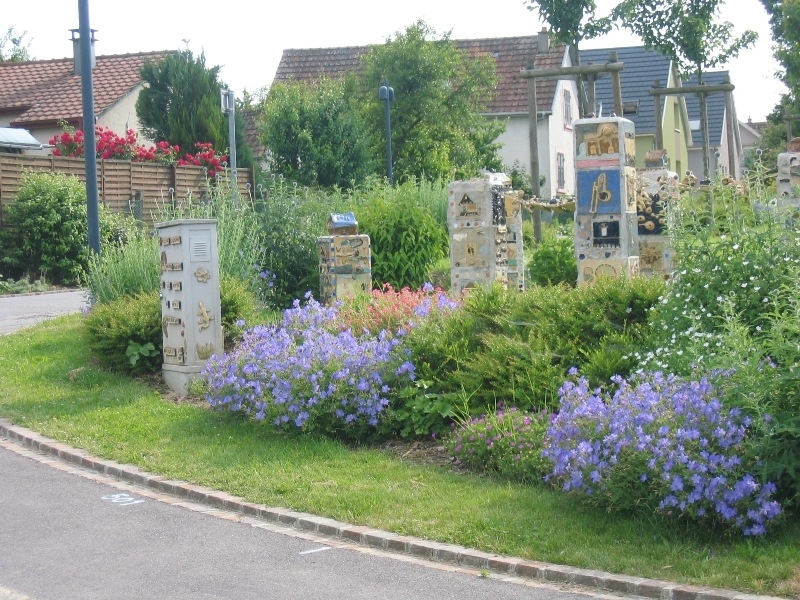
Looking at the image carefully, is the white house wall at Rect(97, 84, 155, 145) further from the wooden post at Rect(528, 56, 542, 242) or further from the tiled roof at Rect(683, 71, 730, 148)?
the tiled roof at Rect(683, 71, 730, 148)

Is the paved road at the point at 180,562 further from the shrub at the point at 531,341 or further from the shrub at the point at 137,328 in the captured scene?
the shrub at the point at 137,328

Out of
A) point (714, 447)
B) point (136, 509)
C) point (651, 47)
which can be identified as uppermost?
point (651, 47)

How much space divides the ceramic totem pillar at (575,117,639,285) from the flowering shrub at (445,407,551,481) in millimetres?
4240

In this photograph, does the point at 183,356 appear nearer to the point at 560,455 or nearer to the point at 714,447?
the point at 560,455

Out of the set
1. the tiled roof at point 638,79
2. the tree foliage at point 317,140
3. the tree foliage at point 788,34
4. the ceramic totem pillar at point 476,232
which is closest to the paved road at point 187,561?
the ceramic totem pillar at point 476,232

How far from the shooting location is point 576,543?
644 centimetres

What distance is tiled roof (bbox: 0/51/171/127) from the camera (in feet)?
124

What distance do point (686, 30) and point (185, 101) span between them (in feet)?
46.2

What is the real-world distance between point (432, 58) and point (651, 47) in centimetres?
638

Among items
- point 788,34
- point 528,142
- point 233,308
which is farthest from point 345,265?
point 528,142

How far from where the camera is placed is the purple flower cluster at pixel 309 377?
361 inches

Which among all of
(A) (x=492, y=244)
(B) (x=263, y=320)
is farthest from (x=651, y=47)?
(B) (x=263, y=320)

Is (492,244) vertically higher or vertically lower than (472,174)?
lower

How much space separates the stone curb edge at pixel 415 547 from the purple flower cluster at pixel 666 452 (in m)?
0.65
